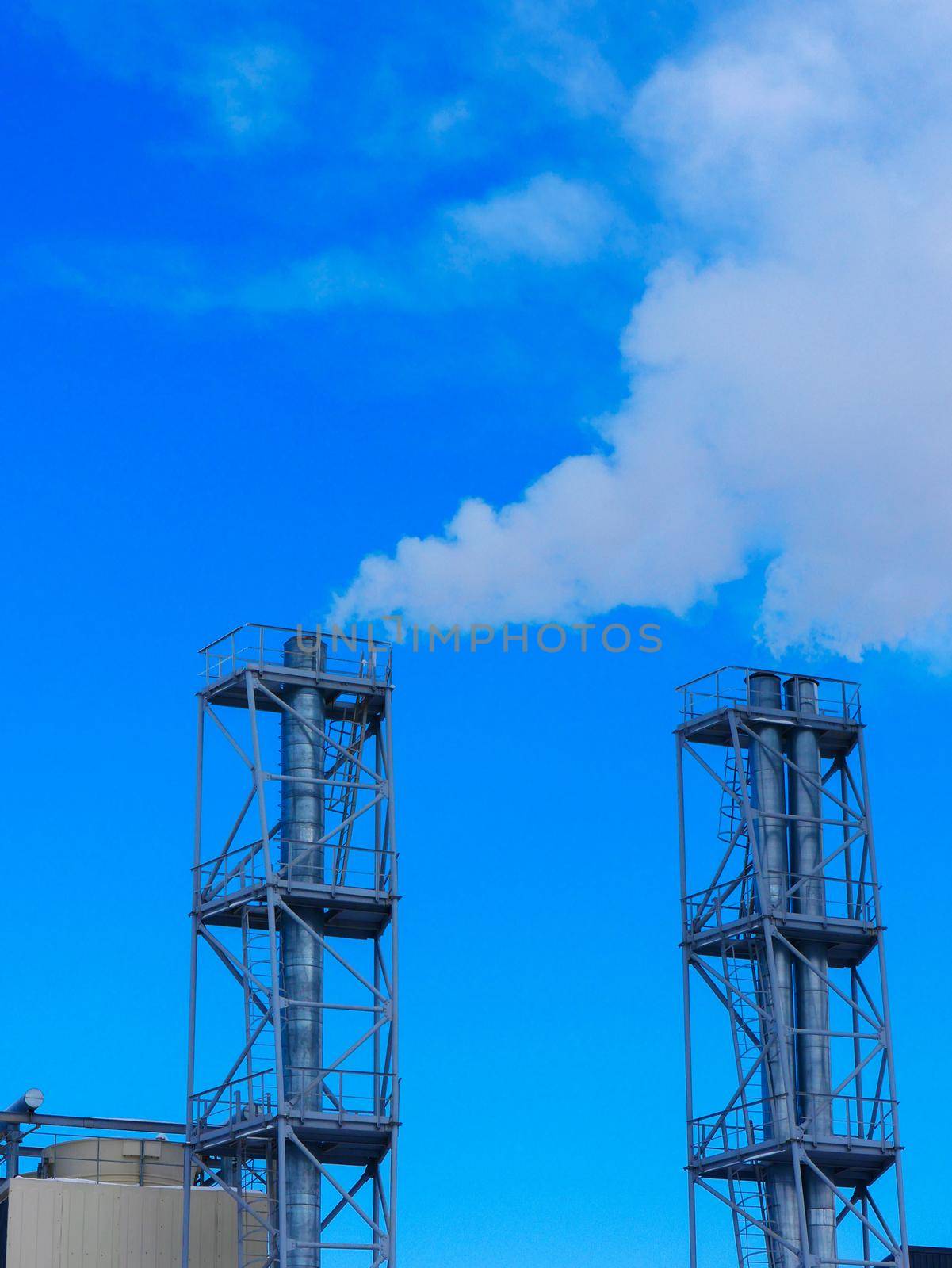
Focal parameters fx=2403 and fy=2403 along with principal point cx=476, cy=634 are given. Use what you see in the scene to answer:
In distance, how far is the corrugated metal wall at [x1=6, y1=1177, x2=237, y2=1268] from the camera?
58.8 m


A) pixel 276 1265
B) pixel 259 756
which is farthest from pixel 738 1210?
pixel 259 756

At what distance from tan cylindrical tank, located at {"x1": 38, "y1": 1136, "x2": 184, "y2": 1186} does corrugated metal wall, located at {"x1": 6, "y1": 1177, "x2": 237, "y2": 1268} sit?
1177mm

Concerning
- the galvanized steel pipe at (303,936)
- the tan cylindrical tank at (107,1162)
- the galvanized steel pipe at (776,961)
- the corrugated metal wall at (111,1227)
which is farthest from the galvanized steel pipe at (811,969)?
the tan cylindrical tank at (107,1162)

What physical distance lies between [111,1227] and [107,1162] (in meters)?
2.41

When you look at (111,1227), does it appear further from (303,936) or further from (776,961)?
(776,961)

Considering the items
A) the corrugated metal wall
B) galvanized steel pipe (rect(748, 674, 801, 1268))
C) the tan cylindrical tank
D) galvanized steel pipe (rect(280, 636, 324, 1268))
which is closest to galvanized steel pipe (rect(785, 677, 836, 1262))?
galvanized steel pipe (rect(748, 674, 801, 1268))

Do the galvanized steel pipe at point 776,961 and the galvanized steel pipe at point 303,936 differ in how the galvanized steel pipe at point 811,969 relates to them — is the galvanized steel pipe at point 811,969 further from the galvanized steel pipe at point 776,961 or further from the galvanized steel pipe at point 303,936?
the galvanized steel pipe at point 303,936

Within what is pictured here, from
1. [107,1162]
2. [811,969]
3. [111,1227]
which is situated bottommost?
[111,1227]

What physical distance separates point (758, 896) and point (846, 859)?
3.68m

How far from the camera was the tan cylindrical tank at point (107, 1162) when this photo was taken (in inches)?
2437

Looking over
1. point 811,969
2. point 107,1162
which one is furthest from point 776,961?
point 107,1162

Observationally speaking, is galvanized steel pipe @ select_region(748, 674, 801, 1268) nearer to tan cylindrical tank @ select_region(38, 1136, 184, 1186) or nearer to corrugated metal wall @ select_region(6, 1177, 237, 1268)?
corrugated metal wall @ select_region(6, 1177, 237, 1268)

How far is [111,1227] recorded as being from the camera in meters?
60.1

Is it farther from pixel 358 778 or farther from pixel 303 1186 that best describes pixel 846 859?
pixel 303 1186
